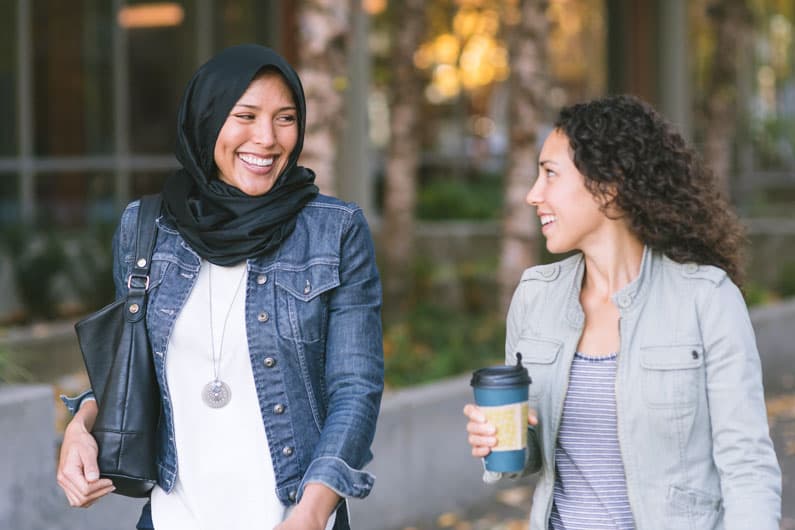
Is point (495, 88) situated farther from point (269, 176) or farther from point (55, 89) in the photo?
point (269, 176)

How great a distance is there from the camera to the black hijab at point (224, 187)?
2.75 meters

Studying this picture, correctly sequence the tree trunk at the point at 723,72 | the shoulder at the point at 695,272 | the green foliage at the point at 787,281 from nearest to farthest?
the shoulder at the point at 695,272 → the green foliage at the point at 787,281 → the tree trunk at the point at 723,72

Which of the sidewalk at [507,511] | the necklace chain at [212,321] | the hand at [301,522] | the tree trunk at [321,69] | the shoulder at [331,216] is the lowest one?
the sidewalk at [507,511]

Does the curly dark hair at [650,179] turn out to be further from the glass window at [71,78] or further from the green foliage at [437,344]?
the glass window at [71,78]

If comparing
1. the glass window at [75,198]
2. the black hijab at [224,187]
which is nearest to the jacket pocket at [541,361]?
the black hijab at [224,187]

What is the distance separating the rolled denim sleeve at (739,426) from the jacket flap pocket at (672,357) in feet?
0.08

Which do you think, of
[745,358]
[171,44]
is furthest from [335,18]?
[171,44]

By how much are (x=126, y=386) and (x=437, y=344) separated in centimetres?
668

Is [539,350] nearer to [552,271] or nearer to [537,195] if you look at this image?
[552,271]

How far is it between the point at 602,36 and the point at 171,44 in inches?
391

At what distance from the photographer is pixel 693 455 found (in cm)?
285

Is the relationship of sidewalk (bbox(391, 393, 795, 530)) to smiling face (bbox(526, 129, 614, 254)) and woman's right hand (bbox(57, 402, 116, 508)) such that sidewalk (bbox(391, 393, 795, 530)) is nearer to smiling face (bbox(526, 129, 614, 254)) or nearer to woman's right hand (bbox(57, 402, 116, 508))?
smiling face (bbox(526, 129, 614, 254))

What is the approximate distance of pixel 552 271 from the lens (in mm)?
3252

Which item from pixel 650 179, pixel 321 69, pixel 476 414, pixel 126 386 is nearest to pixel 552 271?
pixel 650 179
